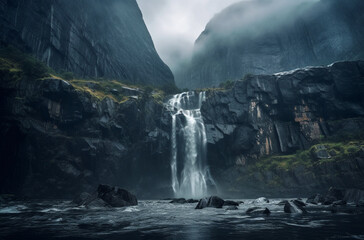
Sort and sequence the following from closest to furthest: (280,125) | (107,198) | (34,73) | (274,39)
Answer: (107,198) → (34,73) → (280,125) → (274,39)

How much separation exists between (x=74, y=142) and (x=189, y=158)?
29.6m

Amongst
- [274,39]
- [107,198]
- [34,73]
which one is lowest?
[107,198]

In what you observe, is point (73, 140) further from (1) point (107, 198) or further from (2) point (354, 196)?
(2) point (354, 196)

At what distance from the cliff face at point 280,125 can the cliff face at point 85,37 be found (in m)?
51.7

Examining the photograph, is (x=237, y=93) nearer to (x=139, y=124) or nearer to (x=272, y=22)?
(x=139, y=124)

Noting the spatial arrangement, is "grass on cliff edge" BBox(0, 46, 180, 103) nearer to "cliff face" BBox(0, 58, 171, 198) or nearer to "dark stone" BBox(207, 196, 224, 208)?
"cliff face" BBox(0, 58, 171, 198)

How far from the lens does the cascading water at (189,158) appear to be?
58625 millimetres

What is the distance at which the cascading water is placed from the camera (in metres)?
58.6

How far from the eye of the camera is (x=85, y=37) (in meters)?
86.2

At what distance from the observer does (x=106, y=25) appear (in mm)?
104688

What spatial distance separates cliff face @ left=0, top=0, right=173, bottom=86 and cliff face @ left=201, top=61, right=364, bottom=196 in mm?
51710

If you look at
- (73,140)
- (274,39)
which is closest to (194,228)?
(73,140)

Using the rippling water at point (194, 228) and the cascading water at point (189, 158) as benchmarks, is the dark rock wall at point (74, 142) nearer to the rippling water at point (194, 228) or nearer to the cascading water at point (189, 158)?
the cascading water at point (189, 158)

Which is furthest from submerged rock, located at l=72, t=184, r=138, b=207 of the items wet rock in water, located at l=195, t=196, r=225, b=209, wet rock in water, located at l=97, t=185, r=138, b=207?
wet rock in water, located at l=195, t=196, r=225, b=209
